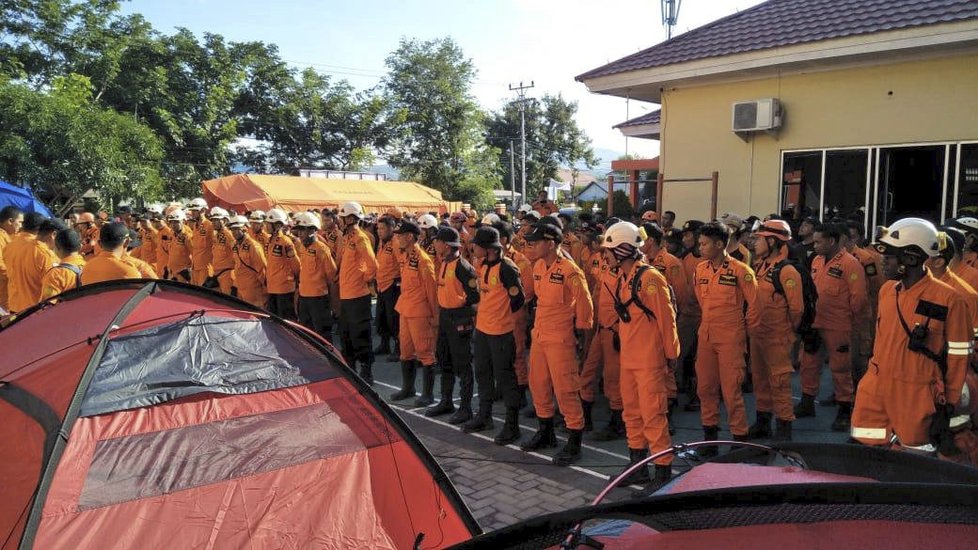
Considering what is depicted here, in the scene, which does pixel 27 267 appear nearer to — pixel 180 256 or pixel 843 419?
pixel 180 256

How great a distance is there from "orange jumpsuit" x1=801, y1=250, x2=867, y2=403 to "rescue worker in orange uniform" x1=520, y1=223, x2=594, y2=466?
2667mm

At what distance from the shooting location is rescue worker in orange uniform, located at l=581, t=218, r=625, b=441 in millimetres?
6652

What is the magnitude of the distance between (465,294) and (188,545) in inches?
167

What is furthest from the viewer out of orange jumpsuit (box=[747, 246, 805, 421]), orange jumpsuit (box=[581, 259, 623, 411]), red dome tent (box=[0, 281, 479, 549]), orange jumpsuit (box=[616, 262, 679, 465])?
orange jumpsuit (box=[581, 259, 623, 411])

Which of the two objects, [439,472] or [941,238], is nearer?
[439,472]

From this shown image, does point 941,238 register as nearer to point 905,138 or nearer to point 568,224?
point 905,138

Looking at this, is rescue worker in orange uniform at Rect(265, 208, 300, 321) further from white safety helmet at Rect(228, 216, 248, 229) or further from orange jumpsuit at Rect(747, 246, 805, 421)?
orange jumpsuit at Rect(747, 246, 805, 421)

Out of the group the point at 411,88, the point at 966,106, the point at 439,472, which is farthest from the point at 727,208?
the point at 411,88

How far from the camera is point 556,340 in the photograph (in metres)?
6.04

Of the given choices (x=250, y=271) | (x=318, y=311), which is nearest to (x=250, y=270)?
(x=250, y=271)

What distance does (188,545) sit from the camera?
331 cm

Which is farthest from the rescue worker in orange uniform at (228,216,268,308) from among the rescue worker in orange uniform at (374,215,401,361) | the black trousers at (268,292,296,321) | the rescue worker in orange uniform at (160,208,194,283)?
the rescue worker in orange uniform at (160,208,194,283)

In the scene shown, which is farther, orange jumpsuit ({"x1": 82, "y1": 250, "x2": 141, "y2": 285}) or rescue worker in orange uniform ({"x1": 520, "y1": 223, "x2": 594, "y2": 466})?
orange jumpsuit ({"x1": 82, "y1": 250, "x2": 141, "y2": 285})

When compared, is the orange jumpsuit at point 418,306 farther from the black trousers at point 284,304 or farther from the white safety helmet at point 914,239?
the white safety helmet at point 914,239
